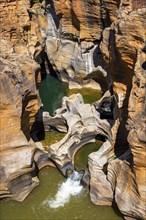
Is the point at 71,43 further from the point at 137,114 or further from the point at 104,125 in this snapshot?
the point at 137,114

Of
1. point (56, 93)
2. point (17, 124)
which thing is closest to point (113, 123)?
point (17, 124)

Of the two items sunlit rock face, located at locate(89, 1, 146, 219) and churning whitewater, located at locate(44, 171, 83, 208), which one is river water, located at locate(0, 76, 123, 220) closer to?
churning whitewater, located at locate(44, 171, 83, 208)

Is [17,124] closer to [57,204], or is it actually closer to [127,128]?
[57,204]

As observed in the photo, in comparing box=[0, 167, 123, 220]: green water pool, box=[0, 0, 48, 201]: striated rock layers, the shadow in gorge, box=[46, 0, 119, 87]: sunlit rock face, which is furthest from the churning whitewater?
box=[46, 0, 119, 87]: sunlit rock face

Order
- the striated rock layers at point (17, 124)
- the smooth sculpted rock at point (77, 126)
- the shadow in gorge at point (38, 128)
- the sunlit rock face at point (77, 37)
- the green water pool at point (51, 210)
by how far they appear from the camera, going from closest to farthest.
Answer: the striated rock layers at point (17, 124) → the green water pool at point (51, 210) → the smooth sculpted rock at point (77, 126) → the shadow in gorge at point (38, 128) → the sunlit rock face at point (77, 37)

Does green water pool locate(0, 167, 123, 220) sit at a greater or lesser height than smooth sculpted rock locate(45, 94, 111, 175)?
lesser

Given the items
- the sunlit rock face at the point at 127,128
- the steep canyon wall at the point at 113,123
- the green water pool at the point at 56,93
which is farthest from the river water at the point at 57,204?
the green water pool at the point at 56,93

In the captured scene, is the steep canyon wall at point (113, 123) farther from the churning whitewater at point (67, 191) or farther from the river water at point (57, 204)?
the churning whitewater at point (67, 191)
